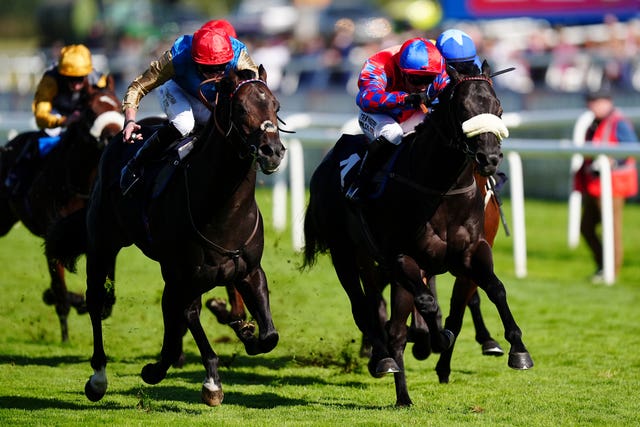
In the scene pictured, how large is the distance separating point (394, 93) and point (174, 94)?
1297 mm

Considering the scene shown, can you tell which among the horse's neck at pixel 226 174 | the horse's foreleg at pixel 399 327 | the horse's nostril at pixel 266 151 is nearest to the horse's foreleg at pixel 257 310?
the horse's neck at pixel 226 174

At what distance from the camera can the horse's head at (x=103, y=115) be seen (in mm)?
8141

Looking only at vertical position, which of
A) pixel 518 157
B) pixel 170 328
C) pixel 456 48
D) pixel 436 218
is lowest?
pixel 518 157

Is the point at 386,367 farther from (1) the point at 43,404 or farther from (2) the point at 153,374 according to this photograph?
(1) the point at 43,404

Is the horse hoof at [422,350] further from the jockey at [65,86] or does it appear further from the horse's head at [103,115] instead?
the jockey at [65,86]

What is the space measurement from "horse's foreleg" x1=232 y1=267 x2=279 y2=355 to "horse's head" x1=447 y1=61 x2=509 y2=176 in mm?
1311

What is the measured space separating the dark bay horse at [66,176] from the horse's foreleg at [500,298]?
304cm

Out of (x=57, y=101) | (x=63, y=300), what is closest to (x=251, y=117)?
(x=63, y=300)

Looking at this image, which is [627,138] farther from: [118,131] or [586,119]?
[118,131]

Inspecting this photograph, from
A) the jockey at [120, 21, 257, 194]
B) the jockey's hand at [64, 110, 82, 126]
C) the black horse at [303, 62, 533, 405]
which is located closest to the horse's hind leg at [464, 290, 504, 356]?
the black horse at [303, 62, 533, 405]

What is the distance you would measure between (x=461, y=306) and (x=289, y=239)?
5.76 meters

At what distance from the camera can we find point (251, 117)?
5.63 meters

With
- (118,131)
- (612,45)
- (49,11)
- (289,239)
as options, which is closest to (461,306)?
(118,131)

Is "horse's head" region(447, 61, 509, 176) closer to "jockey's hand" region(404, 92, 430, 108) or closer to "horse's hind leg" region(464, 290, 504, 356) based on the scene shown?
"jockey's hand" region(404, 92, 430, 108)
